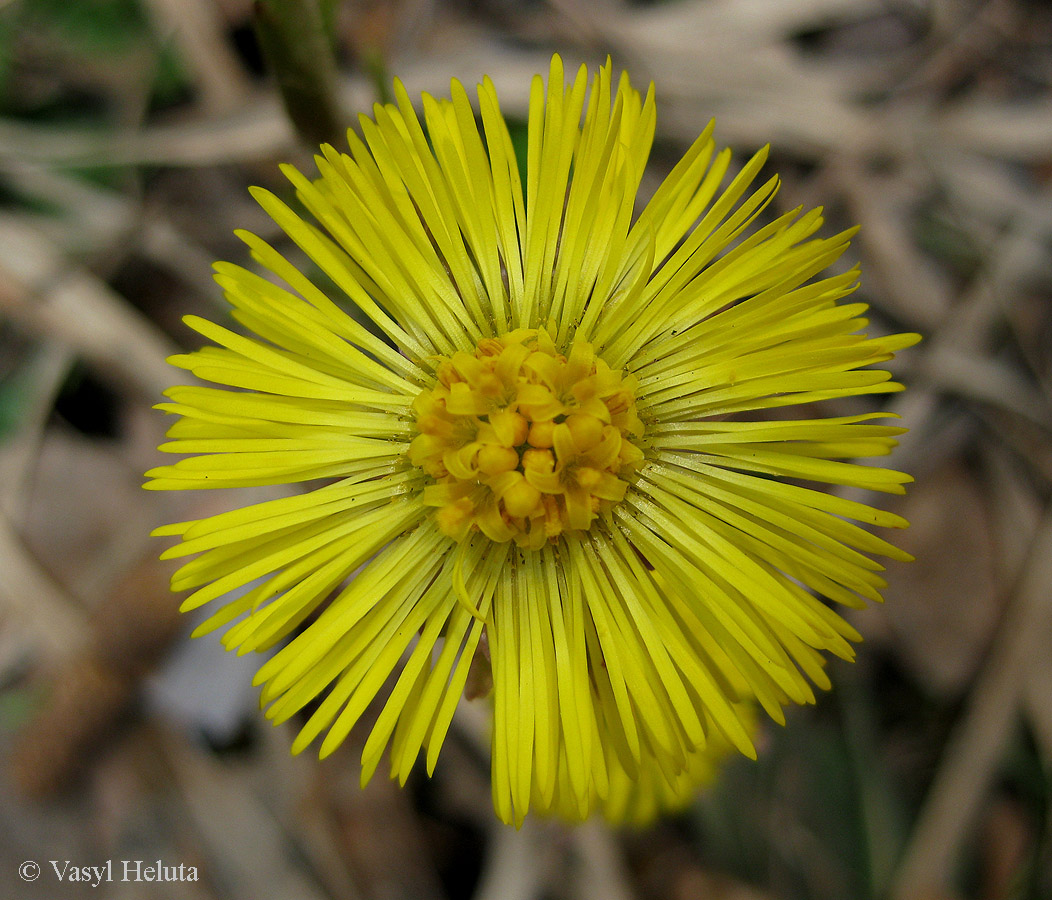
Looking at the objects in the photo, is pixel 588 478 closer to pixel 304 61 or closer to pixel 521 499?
pixel 521 499

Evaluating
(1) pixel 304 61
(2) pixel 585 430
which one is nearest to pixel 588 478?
(2) pixel 585 430

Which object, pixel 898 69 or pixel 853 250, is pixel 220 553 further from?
pixel 898 69

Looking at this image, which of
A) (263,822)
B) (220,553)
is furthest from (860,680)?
(220,553)

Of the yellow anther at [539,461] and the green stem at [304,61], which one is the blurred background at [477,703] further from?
the yellow anther at [539,461]

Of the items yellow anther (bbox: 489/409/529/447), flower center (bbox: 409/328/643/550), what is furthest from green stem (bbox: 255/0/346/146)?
yellow anther (bbox: 489/409/529/447)

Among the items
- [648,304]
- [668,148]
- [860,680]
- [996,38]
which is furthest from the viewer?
[996,38]

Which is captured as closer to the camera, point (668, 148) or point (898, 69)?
point (668, 148)
